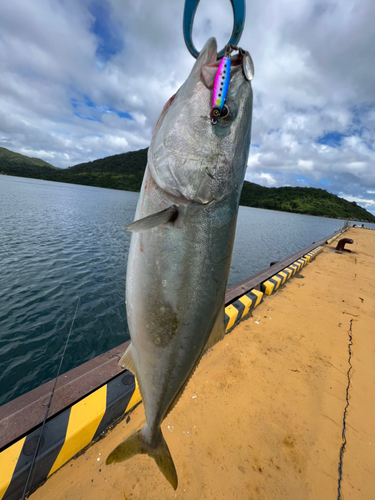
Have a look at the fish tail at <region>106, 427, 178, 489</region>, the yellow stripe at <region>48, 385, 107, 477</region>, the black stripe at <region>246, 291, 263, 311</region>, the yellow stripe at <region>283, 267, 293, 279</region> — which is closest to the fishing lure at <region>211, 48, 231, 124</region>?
the fish tail at <region>106, 427, 178, 489</region>

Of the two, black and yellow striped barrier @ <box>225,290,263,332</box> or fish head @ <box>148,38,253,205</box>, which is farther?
black and yellow striped barrier @ <box>225,290,263,332</box>

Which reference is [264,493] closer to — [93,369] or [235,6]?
[93,369]

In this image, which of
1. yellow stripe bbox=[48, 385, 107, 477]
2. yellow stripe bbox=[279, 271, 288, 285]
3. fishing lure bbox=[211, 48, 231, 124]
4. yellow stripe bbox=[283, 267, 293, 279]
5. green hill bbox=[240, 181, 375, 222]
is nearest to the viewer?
fishing lure bbox=[211, 48, 231, 124]

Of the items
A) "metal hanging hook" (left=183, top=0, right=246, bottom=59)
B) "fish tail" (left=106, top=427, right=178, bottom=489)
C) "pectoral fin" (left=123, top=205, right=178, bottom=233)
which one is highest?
"metal hanging hook" (left=183, top=0, right=246, bottom=59)

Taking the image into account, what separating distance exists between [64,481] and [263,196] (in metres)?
121

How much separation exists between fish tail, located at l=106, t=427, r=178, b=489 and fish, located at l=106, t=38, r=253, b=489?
0.64m

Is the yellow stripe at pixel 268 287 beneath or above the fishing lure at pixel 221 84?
beneath

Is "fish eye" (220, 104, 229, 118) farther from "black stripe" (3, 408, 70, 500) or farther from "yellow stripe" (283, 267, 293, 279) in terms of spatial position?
"yellow stripe" (283, 267, 293, 279)

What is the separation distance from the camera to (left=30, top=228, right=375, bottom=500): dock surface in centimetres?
198

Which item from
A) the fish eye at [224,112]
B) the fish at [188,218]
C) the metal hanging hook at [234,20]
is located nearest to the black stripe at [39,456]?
the fish at [188,218]

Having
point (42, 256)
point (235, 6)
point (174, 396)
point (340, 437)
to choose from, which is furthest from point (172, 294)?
point (42, 256)

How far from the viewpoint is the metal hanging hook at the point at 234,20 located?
132 cm

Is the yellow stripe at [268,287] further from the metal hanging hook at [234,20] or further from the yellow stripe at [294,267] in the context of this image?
the metal hanging hook at [234,20]

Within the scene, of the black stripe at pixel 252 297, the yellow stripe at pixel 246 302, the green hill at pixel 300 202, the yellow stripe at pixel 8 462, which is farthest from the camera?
the green hill at pixel 300 202
